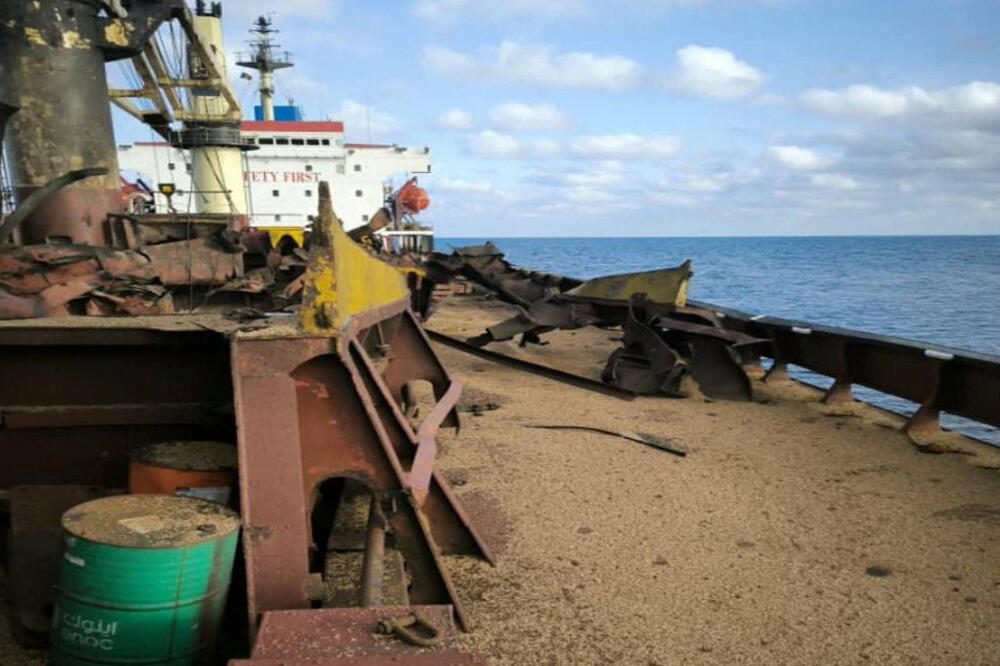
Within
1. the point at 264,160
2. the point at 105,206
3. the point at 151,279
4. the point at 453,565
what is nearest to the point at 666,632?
the point at 453,565

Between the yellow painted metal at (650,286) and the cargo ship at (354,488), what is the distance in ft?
7.70

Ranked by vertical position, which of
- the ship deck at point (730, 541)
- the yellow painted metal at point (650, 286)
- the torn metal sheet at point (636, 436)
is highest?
the yellow painted metal at point (650, 286)

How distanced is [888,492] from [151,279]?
185 inches

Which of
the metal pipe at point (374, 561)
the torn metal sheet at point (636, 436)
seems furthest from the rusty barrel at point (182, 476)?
the torn metal sheet at point (636, 436)

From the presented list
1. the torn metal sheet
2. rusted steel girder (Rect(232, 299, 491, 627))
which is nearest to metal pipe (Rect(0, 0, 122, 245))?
rusted steel girder (Rect(232, 299, 491, 627))

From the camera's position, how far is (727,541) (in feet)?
12.0

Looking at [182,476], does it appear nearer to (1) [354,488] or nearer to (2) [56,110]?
(1) [354,488]

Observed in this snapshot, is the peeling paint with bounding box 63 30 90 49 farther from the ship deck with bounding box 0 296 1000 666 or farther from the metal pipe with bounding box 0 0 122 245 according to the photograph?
the ship deck with bounding box 0 296 1000 666

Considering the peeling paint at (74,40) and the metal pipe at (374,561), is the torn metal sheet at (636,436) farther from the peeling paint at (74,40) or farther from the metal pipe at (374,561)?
the peeling paint at (74,40)

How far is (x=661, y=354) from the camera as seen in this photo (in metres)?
7.12

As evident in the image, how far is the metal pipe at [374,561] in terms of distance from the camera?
2.46 metres

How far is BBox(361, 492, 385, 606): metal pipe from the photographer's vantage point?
2.46 m

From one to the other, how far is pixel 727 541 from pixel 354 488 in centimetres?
207

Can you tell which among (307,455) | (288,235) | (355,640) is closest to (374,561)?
(307,455)
